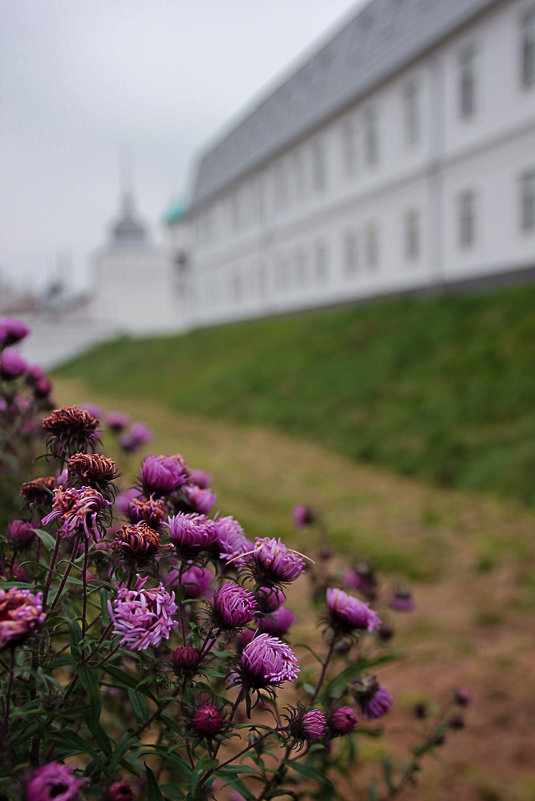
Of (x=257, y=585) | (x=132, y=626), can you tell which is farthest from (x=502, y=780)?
(x=132, y=626)

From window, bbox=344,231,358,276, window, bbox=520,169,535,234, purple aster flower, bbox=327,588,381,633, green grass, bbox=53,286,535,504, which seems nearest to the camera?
purple aster flower, bbox=327,588,381,633

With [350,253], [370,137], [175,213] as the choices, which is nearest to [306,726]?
[370,137]

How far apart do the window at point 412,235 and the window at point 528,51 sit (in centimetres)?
433

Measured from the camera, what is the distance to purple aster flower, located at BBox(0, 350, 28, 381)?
1.79 metres

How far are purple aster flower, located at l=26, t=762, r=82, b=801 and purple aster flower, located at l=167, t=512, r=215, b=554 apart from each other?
0.28 metres

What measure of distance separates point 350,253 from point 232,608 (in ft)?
69.8

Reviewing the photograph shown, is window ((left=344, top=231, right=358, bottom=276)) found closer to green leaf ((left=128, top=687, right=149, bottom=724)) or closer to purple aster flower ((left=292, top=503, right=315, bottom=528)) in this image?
purple aster flower ((left=292, top=503, right=315, bottom=528))

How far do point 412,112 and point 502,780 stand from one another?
1793 centimetres

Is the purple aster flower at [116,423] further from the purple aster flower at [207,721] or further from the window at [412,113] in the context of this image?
the window at [412,113]

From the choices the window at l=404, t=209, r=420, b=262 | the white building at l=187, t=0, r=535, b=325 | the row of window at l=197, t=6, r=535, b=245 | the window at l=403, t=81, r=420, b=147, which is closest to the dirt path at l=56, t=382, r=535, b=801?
the white building at l=187, t=0, r=535, b=325

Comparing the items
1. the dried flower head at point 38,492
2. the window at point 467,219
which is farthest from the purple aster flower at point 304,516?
the window at point 467,219

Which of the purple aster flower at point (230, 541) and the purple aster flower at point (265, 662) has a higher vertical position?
the purple aster flower at point (230, 541)

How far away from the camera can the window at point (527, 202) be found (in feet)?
47.6

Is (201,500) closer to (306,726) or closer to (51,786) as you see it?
(306,726)
